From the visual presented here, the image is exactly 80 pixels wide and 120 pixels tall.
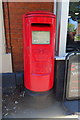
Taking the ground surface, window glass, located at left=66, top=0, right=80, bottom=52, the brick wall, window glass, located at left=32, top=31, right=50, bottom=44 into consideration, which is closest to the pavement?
the ground surface

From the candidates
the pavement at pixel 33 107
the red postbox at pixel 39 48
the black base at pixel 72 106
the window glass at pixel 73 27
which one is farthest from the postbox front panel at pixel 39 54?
the window glass at pixel 73 27

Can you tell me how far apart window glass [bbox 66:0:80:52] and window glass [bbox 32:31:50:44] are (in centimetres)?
77

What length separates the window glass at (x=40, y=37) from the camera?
1.85 m

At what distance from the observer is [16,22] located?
2.62 metres

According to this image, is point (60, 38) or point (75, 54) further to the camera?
point (60, 38)

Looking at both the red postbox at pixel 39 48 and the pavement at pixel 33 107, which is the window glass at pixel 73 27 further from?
the pavement at pixel 33 107

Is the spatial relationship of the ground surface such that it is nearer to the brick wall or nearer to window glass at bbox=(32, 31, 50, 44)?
the brick wall

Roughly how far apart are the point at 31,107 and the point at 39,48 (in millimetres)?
1315

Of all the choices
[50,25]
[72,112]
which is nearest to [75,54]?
[50,25]

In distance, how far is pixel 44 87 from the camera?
6.95ft

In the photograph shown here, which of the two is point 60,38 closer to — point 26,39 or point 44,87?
point 26,39

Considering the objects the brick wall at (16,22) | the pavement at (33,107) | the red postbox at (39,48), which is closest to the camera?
the red postbox at (39,48)

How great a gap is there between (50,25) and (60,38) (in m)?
0.43

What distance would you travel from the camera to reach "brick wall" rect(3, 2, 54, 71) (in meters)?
2.52
